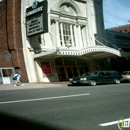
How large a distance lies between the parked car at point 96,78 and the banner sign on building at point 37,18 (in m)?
5.92

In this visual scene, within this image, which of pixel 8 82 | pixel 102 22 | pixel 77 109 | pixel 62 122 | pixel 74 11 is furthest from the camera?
pixel 102 22

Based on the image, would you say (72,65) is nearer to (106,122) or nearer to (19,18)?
(19,18)

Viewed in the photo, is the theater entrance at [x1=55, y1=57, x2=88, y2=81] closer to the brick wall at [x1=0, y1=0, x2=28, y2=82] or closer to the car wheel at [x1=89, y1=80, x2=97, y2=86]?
the brick wall at [x1=0, y1=0, x2=28, y2=82]

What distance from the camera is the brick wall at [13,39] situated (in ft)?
78.3

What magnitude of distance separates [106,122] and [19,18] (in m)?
20.3

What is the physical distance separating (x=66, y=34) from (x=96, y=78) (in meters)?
11.2

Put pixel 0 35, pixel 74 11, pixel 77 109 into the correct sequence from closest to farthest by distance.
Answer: pixel 77 109, pixel 0 35, pixel 74 11

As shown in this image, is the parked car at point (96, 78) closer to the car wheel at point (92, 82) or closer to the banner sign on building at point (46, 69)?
the car wheel at point (92, 82)

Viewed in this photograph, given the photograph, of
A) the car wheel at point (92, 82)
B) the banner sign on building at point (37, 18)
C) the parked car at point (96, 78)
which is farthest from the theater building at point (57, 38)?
the car wheel at point (92, 82)

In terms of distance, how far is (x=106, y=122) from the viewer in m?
5.62

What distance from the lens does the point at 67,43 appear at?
28922mm

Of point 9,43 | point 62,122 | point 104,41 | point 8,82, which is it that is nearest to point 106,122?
point 62,122

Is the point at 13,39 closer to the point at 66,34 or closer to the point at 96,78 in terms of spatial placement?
the point at 66,34

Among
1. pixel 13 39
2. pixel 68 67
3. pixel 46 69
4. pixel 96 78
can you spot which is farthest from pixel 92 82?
pixel 13 39
